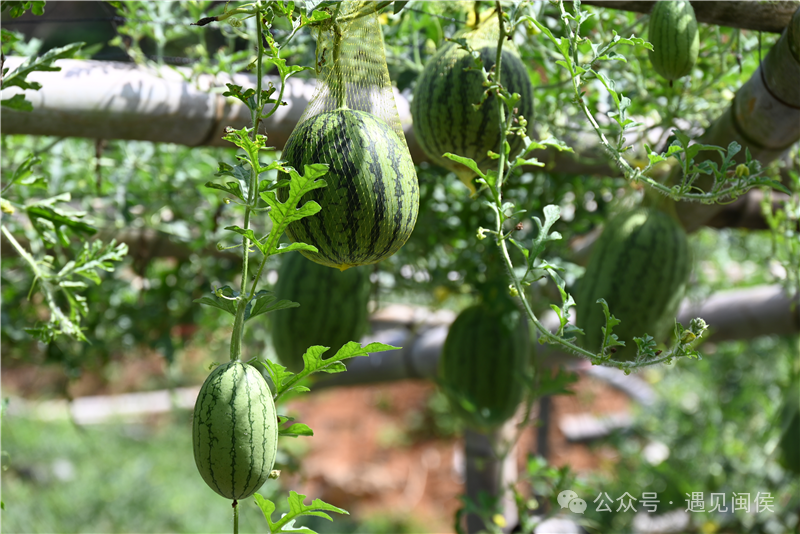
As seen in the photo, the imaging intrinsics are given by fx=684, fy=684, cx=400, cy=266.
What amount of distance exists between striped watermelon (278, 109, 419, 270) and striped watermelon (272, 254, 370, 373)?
0.79 meters

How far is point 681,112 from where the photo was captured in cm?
174

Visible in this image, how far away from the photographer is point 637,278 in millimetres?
1535

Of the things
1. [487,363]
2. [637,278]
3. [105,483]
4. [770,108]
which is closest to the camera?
[770,108]

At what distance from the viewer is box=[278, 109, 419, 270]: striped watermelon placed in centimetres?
89

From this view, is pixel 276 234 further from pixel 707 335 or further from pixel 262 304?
pixel 707 335

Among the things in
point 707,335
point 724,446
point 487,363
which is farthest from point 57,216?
point 724,446

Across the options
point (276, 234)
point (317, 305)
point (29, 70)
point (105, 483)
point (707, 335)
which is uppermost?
point (29, 70)

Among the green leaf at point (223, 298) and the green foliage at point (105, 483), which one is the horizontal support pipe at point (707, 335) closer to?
the green leaf at point (223, 298)

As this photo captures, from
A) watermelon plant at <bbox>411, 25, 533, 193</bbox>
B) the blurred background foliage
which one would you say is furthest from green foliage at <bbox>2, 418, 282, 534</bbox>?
watermelon plant at <bbox>411, 25, 533, 193</bbox>

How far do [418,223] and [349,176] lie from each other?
1.26m

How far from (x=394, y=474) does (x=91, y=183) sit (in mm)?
6191

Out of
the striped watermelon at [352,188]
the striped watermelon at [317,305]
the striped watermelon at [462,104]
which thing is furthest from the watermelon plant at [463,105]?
the striped watermelon at [317,305]

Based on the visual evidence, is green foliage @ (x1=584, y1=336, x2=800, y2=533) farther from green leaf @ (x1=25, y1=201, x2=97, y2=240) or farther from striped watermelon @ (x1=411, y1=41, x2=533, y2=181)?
green leaf @ (x1=25, y1=201, x2=97, y2=240)

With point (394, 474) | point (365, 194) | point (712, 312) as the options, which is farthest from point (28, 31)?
point (394, 474)
